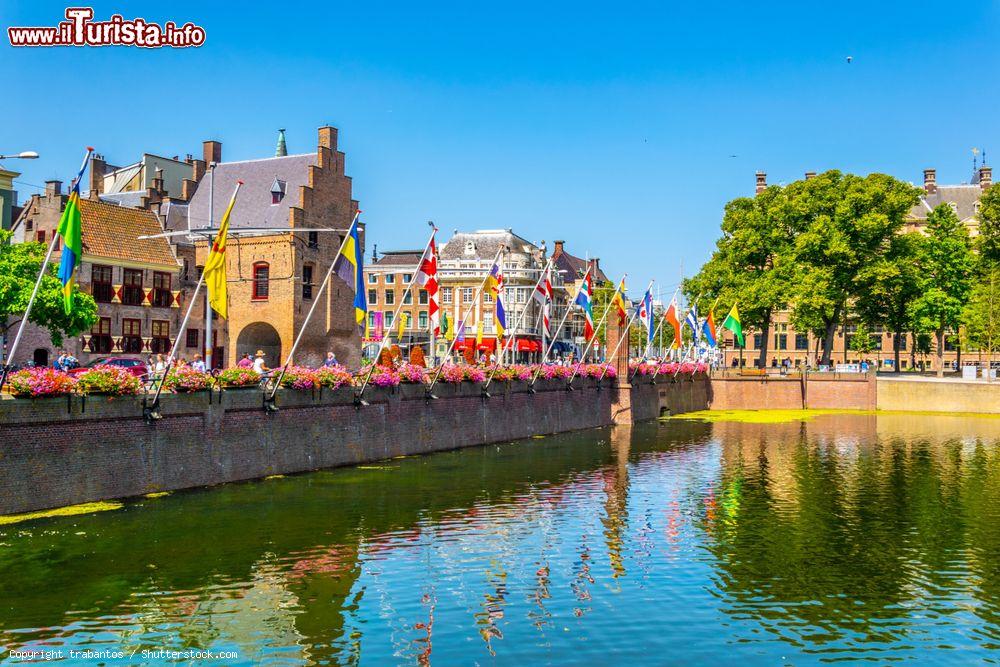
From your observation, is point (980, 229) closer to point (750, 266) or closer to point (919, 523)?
A: point (750, 266)

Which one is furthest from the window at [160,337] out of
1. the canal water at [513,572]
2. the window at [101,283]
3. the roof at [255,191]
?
the canal water at [513,572]

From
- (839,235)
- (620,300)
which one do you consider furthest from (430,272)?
(839,235)

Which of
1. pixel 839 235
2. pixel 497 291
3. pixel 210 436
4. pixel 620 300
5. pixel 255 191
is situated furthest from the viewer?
pixel 839 235

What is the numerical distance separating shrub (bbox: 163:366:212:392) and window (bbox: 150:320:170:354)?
2851 cm

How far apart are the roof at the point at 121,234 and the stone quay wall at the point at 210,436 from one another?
2390 cm

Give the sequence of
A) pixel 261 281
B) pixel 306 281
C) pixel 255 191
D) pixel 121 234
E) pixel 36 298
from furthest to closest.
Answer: pixel 255 191, pixel 306 281, pixel 261 281, pixel 121 234, pixel 36 298

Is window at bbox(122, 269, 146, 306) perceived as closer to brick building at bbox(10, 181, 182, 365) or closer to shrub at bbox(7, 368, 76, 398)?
brick building at bbox(10, 181, 182, 365)

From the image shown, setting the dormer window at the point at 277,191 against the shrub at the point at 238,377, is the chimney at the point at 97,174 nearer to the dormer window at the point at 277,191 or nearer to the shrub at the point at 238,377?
the dormer window at the point at 277,191

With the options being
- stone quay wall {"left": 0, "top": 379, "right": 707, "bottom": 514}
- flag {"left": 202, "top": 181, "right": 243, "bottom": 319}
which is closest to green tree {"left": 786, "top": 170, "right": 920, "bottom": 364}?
stone quay wall {"left": 0, "top": 379, "right": 707, "bottom": 514}

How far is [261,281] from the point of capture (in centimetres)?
5825

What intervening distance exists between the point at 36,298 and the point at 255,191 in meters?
22.2

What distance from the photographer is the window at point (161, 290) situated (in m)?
56.2

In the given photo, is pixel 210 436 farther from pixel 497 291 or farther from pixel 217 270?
pixel 497 291

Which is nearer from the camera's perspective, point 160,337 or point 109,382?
point 109,382
